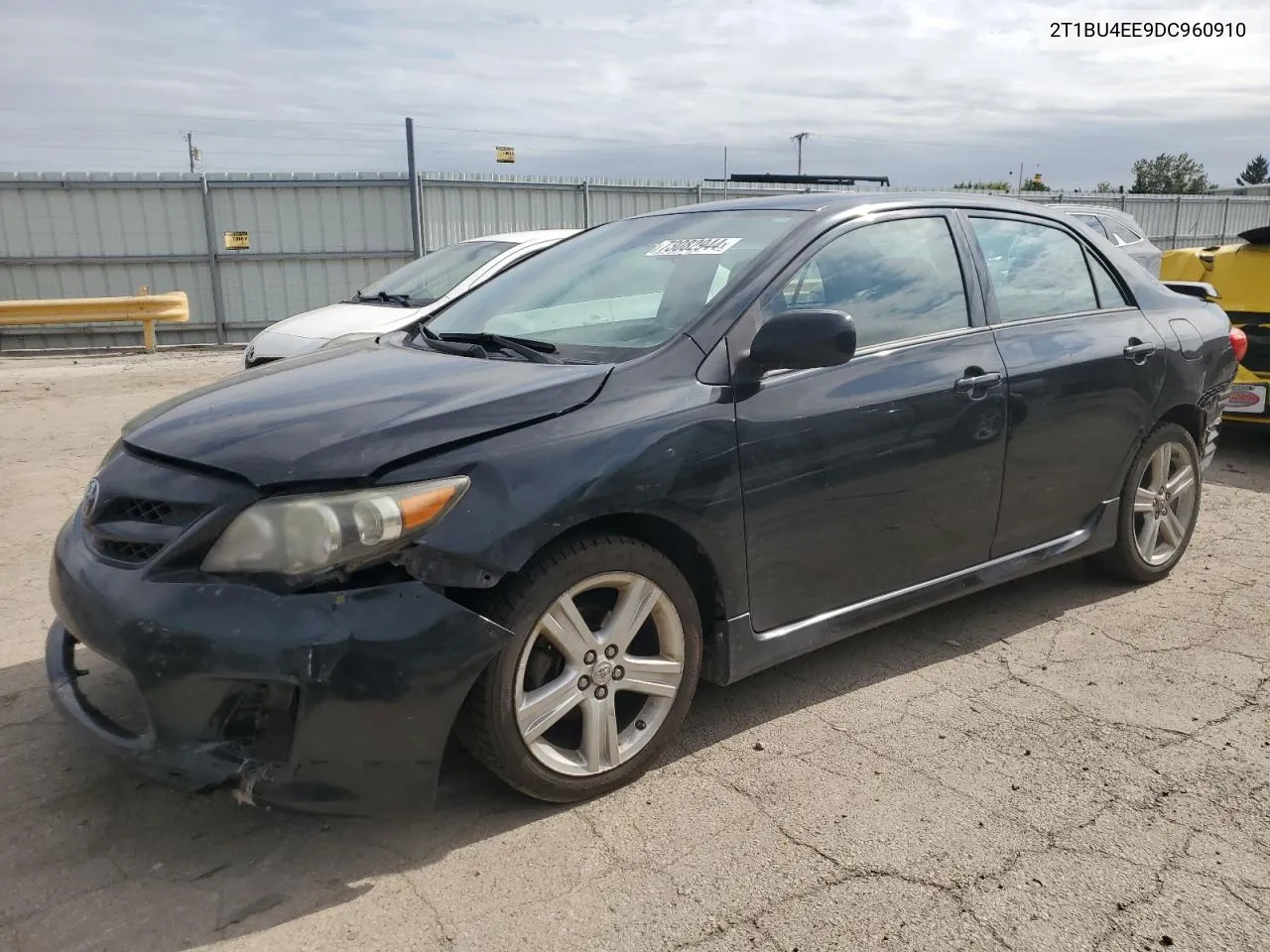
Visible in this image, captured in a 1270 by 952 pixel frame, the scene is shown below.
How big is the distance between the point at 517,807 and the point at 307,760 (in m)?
0.68

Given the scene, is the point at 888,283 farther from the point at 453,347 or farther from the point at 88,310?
the point at 88,310

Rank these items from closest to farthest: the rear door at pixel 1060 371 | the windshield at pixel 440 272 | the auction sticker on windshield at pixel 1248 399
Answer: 1. the rear door at pixel 1060 371
2. the auction sticker on windshield at pixel 1248 399
3. the windshield at pixel 440 272

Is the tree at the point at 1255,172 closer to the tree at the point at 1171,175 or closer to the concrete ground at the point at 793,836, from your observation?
the tree at the point at 1171,175

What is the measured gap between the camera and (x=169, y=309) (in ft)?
44.2

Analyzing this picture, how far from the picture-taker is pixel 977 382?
11.6ft

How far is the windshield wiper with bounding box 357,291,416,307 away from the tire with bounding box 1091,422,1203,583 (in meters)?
5.91

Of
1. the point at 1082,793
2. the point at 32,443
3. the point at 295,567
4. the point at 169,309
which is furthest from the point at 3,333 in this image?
the point at 1082,793

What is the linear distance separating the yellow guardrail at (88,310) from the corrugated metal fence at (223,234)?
0.79 meters

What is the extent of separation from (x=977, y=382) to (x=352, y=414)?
215 centimetres

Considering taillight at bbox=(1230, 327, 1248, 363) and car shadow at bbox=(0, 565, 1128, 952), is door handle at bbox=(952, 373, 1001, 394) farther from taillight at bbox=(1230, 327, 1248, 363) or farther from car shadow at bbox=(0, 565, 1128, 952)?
taillight at bbox=(1230, 327, 1248, 363)

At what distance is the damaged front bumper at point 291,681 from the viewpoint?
2293 millimetres

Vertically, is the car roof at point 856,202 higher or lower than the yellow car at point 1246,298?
higher

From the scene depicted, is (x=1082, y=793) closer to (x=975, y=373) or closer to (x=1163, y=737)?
(x=1163, y=737)

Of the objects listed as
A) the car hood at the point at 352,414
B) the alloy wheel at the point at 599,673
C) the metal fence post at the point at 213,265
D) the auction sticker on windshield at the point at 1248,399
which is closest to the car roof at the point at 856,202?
the car hood at the point at 352,414
